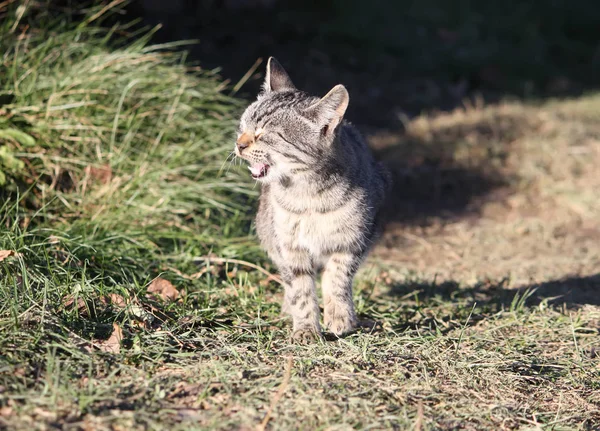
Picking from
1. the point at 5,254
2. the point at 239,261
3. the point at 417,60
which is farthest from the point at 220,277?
the point at 417,60

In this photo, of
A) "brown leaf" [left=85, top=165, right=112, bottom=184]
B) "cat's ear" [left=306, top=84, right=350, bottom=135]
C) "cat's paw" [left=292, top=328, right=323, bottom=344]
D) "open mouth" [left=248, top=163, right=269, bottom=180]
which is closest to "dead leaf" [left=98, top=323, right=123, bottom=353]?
"cat's paw" [left=292, top=328, right=323, bottom=344]

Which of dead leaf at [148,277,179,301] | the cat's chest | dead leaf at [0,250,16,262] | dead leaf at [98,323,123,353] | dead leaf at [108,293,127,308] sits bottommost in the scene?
dead leaf at [148,277,179,301]

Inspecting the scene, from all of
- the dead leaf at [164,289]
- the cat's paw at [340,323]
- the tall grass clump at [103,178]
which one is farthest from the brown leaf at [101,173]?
the cat's paw at [340,323]

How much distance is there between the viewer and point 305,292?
12.6ft

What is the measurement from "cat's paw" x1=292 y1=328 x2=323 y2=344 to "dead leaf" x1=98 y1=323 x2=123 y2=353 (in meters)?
0.86

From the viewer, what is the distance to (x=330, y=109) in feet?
12.1

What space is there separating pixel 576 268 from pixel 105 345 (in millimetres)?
3615

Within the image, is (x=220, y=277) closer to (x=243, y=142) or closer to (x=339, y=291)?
(x=339, y=291)

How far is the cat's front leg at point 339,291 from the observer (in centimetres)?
382

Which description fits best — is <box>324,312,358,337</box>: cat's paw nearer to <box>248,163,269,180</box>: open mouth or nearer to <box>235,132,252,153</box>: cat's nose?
<box>248,163,269,180</box>: open mouth

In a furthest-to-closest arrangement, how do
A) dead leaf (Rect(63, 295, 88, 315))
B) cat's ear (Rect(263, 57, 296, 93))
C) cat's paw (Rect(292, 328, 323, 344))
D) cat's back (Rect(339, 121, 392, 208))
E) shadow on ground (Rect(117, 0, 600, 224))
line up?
shadow on ground (Rect(117, 0, 600, 224)) → cat's ear (Rect(263, 57, 296, 93)) → cat's back (Rect(339, 121, 392, 208)) → cat's paw (Rect(292, 328, 323, 344)) → dead leaf (Rect(63, 295, 88, 315))

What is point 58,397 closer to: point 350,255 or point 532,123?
point 350,255

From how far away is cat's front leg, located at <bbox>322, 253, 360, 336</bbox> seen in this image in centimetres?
382

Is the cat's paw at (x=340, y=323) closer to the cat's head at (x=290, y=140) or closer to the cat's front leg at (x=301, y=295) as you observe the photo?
the cat's front leg at (x=301, y=295)
